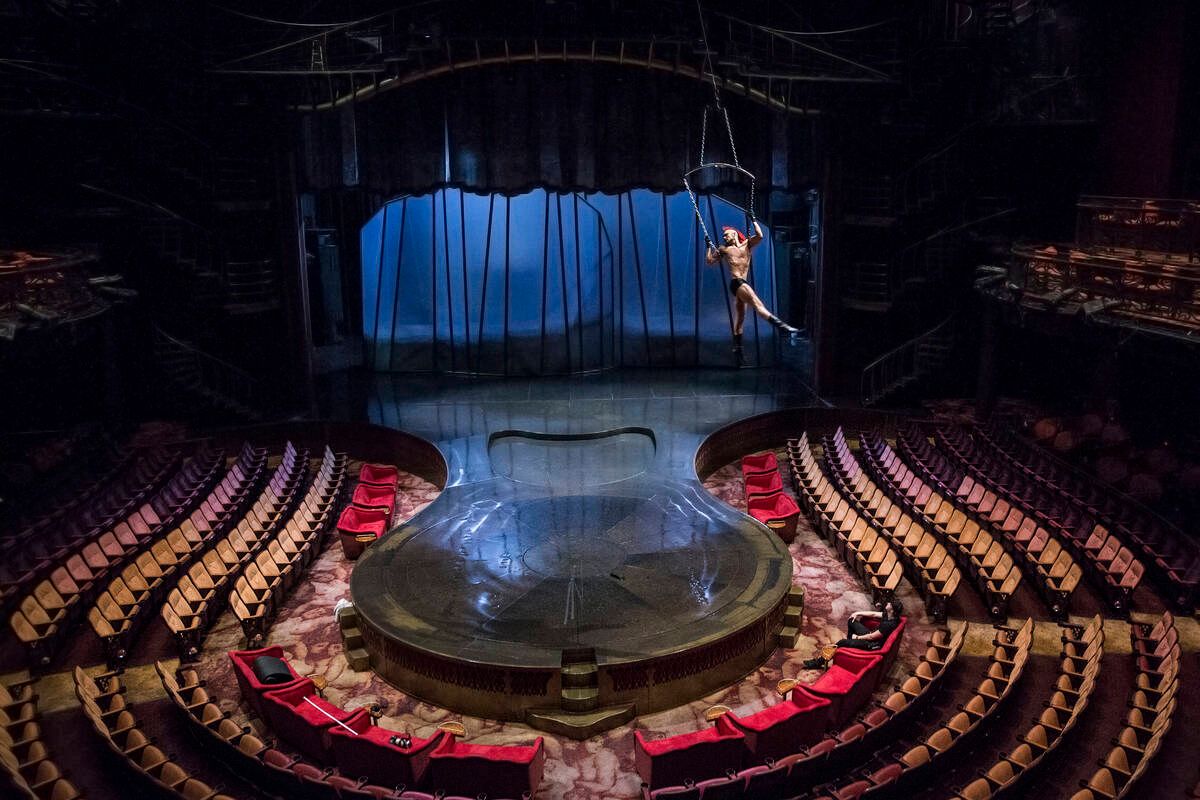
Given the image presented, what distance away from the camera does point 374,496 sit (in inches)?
548

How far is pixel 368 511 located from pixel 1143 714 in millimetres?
9287

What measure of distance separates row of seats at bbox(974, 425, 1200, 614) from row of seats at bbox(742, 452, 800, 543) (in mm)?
3539

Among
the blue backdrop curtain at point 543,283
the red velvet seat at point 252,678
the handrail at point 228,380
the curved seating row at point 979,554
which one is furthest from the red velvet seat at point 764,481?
the handrail at point 228,380

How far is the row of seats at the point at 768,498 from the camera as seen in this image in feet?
42.0

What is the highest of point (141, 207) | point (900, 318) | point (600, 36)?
point (600, 36)

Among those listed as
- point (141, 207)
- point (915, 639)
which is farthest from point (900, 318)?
point (141, 207)

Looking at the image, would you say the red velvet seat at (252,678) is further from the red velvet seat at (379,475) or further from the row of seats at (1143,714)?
the row of seats at (1143,714)

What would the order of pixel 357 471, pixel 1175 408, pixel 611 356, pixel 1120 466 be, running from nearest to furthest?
pixel 1120 466 < pixel 1175 408 < pixel 357 471 < pixel 611 356

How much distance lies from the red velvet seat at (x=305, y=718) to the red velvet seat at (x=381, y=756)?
174 mm

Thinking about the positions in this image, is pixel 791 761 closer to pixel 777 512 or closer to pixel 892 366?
pixel 777 512

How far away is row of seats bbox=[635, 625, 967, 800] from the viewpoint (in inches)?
289

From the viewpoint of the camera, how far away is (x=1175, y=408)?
15.1 m

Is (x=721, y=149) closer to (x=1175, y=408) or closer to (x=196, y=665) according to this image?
(x=1175, y=408)

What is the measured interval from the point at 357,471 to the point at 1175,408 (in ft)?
44.5
